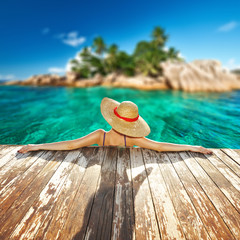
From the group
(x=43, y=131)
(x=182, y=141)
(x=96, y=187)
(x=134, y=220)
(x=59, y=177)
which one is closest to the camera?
(x=134, y=220)

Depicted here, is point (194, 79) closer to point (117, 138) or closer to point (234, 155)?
point (234, 155)

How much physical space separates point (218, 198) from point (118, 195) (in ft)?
3.76

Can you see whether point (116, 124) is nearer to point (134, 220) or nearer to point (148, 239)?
point (134, 220)

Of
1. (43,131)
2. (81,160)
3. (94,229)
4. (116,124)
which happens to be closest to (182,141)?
(116,124)

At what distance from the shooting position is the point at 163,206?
4.33 feet

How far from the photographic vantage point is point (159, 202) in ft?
4.46

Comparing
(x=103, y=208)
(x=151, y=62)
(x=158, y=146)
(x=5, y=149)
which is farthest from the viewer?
(x=151, y=62)

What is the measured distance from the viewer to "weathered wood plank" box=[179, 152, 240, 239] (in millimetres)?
1175

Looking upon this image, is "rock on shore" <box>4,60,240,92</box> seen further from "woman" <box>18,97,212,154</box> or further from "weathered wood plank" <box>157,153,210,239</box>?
"weathered wood plank" <box>157,153,210,239</box>

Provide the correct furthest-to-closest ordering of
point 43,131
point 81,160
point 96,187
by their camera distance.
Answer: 1. point 43,131
2. point 81,160
3. point 96,187

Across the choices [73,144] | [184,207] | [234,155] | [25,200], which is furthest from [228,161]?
[25,200]

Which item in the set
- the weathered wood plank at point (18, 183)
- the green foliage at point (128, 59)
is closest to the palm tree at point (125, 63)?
the green foliage at point (128, 59)

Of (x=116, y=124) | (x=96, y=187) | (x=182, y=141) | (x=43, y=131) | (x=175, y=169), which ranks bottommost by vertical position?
(x=182, y=141)

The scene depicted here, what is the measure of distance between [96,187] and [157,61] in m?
22.7
